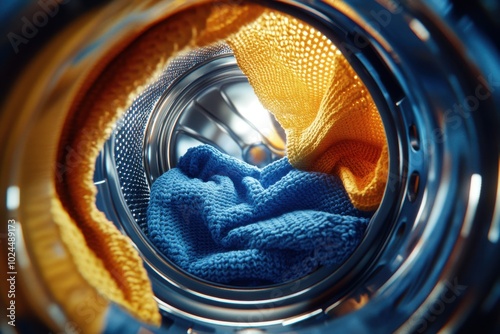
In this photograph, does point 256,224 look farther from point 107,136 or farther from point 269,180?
point 107,136

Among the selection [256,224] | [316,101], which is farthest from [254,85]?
[256,224]

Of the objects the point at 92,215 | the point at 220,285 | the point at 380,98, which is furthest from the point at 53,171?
the point at 380,98

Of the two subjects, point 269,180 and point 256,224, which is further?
point 269,180

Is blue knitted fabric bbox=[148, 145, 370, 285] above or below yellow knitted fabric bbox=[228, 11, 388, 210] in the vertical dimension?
below

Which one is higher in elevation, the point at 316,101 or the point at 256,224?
the point at 316,101

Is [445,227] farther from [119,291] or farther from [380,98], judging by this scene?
[119,291]

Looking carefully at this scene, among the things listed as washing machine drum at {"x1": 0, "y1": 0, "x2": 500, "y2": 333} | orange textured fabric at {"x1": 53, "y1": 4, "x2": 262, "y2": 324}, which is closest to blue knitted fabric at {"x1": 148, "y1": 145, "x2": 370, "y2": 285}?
washing machine drum at {"x1": 0, "y1": 0, "x2": 500, "y2": 333}

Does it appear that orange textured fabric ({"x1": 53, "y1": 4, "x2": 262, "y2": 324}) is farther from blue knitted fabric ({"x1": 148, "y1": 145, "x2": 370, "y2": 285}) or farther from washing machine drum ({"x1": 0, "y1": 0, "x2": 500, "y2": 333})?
blue knitted fabric ({"x1": 148, "y1": 145, "x2": 370, "y2": 285})
